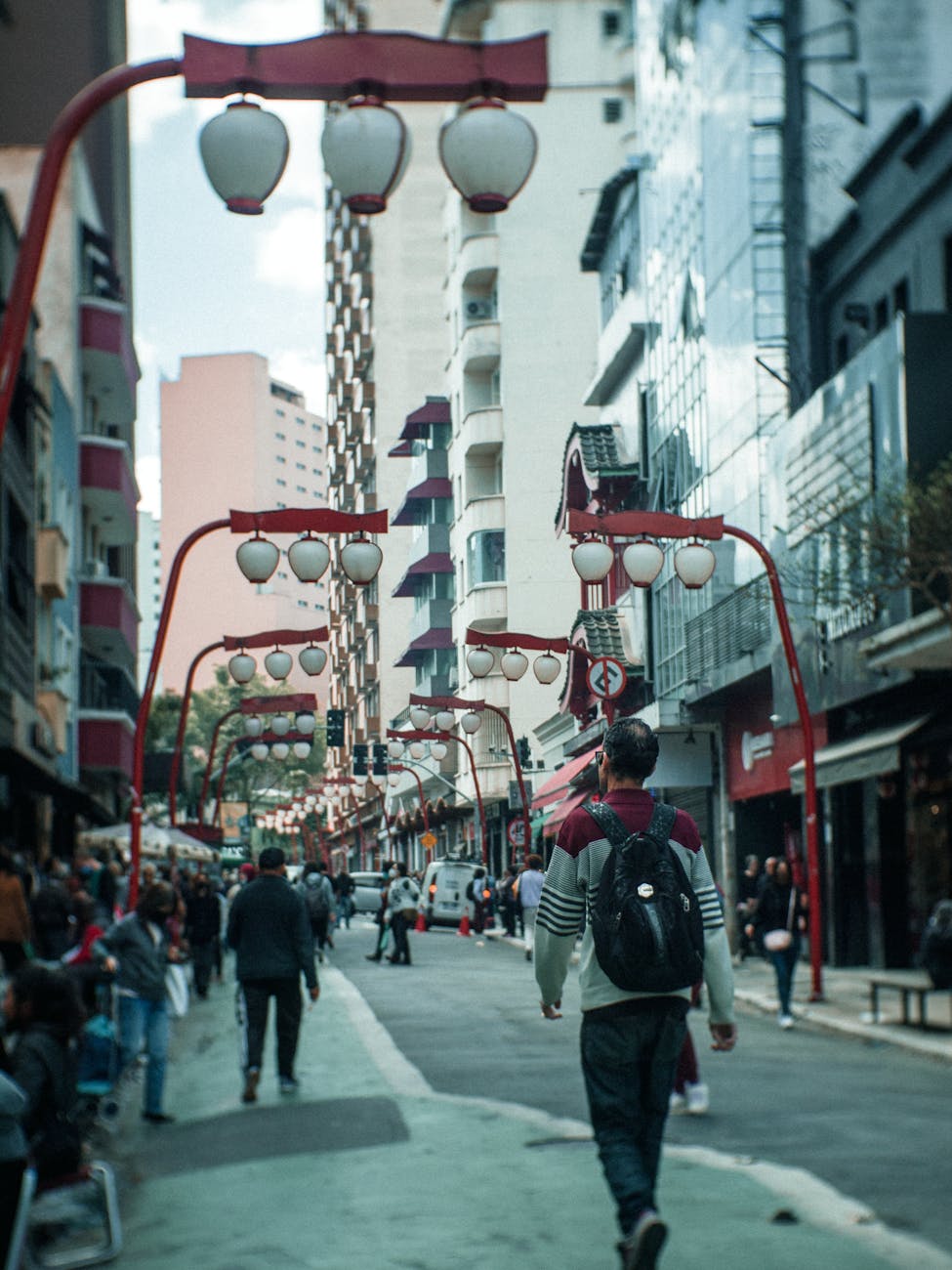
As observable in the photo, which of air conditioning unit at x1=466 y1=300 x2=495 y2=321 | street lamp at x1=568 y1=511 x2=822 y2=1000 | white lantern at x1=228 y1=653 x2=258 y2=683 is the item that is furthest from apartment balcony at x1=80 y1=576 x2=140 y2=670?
air conditioning unit at x1=466 y1=300 x2=495 y2=321

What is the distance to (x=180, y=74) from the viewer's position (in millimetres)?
8688

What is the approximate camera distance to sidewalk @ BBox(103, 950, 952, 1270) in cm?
761

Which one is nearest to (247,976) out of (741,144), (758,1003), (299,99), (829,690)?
(299,99)

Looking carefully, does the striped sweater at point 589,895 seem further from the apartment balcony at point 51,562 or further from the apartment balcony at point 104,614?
the apartment balcony at point 104,614

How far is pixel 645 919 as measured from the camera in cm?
667

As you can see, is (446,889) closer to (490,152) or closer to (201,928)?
(201,928)

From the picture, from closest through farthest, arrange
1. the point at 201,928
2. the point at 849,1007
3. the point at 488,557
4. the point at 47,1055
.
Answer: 1. the point at 47,1055
2. the point at 849,1007
3. the point at 201,928
4. the point at 488,557

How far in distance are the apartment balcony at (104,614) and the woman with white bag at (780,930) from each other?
81.7 ft

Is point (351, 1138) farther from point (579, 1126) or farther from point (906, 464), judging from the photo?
point (906, 464)

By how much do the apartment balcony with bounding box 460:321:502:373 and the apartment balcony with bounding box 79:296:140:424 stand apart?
24.3 m

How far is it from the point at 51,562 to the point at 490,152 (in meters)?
28.5

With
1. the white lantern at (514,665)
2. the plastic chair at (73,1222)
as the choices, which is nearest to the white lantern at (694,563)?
the white lantern at (514,665)

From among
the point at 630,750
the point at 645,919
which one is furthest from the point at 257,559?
the point at 645,919

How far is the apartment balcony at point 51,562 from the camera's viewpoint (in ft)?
114
